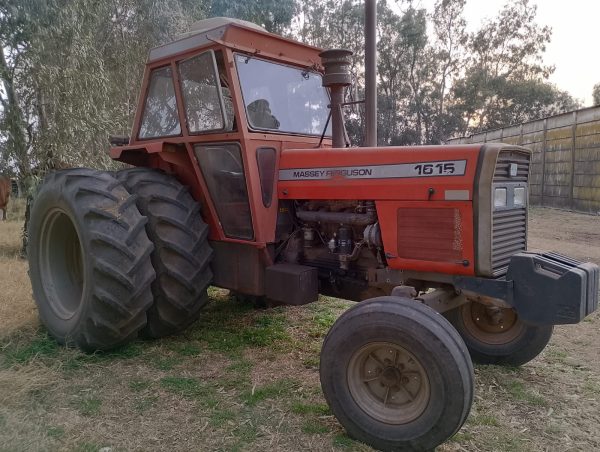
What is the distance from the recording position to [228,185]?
12.7 ft

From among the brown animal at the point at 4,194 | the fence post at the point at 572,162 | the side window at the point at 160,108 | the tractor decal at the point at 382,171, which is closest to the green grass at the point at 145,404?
the tractor decal at the point at 382,171

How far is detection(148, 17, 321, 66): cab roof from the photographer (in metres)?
3.72

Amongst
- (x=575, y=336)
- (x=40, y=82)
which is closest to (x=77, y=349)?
(x=575, y=336)

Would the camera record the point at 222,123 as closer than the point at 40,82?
Yes

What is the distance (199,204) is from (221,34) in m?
1.26

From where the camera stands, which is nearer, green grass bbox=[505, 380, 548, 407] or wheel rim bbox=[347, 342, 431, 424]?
wheel rim bbox=[347, 342, 431, 424]

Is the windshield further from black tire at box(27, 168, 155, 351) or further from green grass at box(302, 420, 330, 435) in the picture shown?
green grass at box(302, 420, 330, 435)

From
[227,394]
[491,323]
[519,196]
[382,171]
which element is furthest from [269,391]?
[519,196]

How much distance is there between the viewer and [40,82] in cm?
736

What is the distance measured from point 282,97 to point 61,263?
2.36 metres

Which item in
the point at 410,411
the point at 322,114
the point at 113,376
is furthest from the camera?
the point at 322,114

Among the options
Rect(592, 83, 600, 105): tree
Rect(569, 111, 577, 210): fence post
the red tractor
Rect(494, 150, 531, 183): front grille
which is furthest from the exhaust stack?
Rect(592, 83, 600, 105): tree

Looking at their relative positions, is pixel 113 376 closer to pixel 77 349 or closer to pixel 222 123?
pixel 77 349

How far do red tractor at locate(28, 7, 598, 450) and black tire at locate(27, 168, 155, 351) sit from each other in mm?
12
